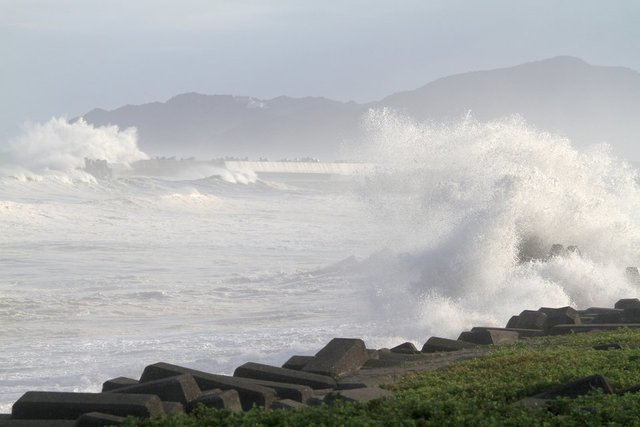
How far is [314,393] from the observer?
30.0 feet

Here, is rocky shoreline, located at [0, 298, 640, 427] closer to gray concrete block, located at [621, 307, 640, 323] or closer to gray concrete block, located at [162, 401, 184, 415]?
gray concrete block, located at [162, 401, 184, 415]

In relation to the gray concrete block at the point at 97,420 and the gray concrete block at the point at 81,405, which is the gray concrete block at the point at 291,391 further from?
the gray concrete block at the point at 97,420

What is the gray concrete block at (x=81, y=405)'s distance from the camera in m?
7.59

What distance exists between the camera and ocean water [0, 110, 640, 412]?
591 inches

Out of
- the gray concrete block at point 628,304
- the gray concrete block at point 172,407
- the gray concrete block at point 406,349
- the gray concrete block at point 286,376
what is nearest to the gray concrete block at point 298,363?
the gray concrete block at point 286,376

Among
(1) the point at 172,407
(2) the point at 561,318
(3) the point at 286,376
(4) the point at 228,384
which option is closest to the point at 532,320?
(2) the point at 561,318

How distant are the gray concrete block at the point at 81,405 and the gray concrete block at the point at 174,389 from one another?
56 cm

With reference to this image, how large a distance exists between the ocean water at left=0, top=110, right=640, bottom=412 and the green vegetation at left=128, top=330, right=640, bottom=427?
3.88 metres

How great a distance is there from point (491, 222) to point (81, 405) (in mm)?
15043

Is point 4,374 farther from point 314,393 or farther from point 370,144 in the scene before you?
point 370,144

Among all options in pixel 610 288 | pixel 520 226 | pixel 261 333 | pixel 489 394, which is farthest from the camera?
pixel 520 226

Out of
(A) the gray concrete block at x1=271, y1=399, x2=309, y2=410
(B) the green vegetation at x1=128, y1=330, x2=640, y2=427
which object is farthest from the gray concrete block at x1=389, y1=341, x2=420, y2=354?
(A) the gray concrete block at x1=271, y1=399, x2=309, y2=410

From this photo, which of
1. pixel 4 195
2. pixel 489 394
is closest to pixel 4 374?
pixel 489 394

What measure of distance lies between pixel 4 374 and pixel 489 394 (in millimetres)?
6485
